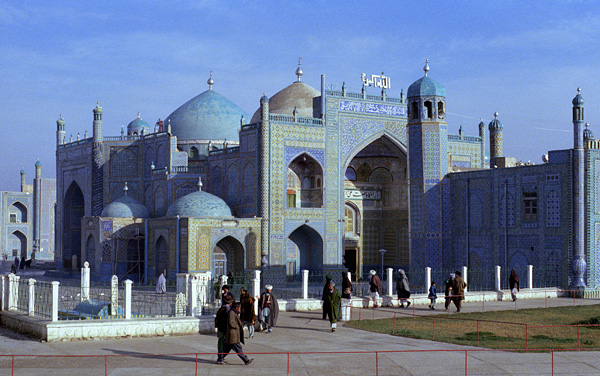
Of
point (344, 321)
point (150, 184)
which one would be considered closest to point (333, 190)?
point (150, 184)

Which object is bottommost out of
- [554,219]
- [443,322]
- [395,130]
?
[443,322]

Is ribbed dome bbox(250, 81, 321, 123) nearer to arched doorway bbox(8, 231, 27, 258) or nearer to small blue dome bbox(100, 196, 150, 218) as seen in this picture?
small blue dome bbox(100, 196, 150, 218)

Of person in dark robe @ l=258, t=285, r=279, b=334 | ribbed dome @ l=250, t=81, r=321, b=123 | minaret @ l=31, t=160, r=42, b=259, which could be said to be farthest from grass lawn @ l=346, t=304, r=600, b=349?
minaret @ l=31, t=160, r=42, b=259

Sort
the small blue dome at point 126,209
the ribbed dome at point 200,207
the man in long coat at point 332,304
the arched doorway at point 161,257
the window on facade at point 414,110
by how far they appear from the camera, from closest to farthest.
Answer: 1. the man in long coat at point 332,304
2. the window on facade at point 414,110
3. the ribbed dome at point 200,207
4. the arched doorway at point 161,257
5. the small blue dome at point 126,209

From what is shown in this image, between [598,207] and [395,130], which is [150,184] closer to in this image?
[395,130]

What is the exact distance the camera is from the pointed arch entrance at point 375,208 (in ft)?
125

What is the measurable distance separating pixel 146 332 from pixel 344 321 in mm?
4732

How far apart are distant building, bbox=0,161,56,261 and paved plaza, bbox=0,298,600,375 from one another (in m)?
48.2

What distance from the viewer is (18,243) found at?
203 feet

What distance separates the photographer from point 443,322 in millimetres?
17312

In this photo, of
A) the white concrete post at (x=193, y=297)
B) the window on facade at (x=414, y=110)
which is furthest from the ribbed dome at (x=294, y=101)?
the white concrete post at (x=193, y=297)

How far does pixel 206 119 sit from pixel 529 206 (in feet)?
68.1

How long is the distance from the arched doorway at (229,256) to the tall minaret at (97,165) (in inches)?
412

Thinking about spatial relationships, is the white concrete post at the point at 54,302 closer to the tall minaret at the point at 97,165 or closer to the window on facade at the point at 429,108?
the window on facade at the point at 429,108
